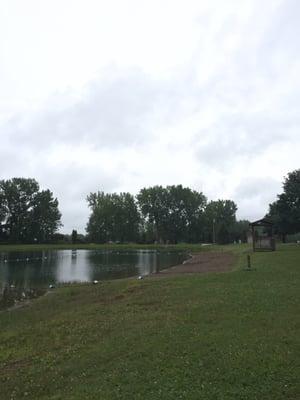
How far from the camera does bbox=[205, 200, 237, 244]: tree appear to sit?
137 metres

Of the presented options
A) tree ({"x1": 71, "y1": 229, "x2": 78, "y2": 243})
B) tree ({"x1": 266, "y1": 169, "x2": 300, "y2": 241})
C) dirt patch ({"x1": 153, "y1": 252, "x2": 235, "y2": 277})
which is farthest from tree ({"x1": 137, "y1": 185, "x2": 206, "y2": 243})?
dirt patch ({"x1": 153, "y1": 252, "x2": 235, "y2": 277})

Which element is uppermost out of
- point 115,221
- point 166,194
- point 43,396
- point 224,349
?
point 166,194

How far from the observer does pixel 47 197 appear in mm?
129500

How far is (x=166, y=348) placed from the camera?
9.66 meters

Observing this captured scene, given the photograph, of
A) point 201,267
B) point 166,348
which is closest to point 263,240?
point 201,267

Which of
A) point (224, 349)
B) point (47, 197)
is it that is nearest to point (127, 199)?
point (47, 197)

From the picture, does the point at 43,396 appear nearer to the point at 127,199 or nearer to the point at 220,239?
the point at 220,239

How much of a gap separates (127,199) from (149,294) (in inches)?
4894

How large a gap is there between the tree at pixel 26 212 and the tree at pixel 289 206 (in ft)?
272

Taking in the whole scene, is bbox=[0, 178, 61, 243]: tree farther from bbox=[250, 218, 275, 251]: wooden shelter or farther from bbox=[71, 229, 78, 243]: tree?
bbox=[250, 218, 275, 251]: wooden shelter

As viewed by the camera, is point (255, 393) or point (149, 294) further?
point (149, 294)

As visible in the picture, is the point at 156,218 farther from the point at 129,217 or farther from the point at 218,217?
the point at 218,217

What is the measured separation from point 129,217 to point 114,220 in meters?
4.90

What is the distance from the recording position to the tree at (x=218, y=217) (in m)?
137
